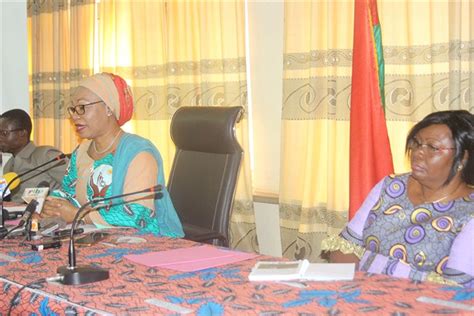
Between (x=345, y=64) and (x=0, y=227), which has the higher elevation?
(x=345, y=64)

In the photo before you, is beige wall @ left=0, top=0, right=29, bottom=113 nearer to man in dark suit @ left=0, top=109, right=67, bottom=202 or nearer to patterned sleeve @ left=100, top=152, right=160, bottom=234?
man in dark suit @ left=0, top=109, right=67, bottom=202

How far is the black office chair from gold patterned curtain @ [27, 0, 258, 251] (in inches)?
24.7

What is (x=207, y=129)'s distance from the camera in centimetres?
321

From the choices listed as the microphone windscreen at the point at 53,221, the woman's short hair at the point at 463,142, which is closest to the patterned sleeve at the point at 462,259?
the woman's short hair at the point at 463,142

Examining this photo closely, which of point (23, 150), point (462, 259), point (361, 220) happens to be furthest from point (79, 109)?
point (462, 259)

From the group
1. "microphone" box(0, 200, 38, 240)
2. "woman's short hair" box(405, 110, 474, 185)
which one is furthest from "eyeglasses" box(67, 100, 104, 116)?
"woman's short hair" box(405, 110, 474, 185)

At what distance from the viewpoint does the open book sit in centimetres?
183

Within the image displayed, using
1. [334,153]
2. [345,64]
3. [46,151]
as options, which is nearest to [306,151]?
[334,153]

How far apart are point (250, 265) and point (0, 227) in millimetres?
1072

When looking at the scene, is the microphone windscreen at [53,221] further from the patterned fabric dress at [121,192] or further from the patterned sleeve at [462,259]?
the patterned sleeve at [462,259]

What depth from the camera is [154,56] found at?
4352mm

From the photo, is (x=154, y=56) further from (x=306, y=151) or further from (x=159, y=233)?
(x=159, y=233)

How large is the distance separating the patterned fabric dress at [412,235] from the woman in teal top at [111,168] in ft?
2.56

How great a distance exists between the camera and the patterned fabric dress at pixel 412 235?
2.13 metres
